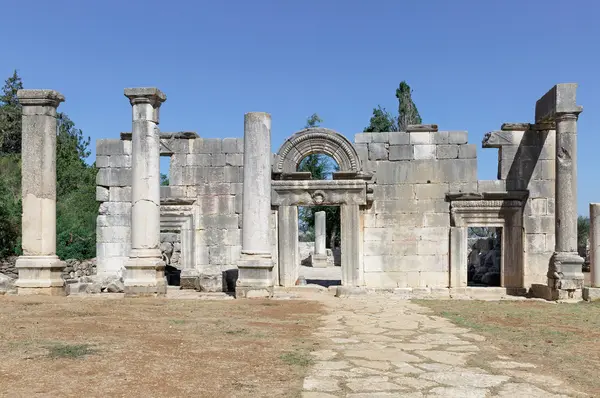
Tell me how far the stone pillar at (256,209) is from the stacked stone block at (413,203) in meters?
3.73

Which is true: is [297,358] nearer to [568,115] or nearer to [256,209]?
[256,209]

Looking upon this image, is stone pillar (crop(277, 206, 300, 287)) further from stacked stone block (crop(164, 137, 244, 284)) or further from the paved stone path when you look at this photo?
the paved stone path

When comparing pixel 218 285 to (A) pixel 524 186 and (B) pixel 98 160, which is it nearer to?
(B) pixel 98 160

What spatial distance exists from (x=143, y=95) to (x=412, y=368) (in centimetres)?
975

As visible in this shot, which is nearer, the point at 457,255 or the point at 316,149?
the point at 457,255

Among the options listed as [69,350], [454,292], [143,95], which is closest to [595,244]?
[454,292]

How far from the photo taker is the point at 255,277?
524 inches

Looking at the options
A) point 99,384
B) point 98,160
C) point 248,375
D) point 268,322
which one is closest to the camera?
point 99,384

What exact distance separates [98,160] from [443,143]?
9726mm

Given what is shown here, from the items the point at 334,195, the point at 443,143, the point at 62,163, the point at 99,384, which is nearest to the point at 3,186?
the point at 62,163

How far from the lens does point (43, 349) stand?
657 cm

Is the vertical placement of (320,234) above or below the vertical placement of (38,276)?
above

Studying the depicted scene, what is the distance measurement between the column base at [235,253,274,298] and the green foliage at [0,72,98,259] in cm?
1121

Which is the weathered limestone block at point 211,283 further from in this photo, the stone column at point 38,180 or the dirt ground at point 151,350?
the dirt ground at point 151,350
